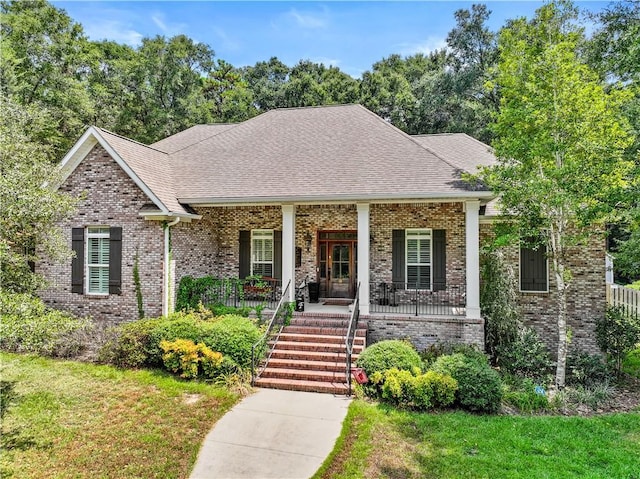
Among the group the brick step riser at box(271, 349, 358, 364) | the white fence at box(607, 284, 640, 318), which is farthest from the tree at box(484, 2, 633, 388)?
the brick step riser at box(271, 349, 358, 364)

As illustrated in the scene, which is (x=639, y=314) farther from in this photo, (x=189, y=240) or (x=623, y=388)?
(x=189, y=240)

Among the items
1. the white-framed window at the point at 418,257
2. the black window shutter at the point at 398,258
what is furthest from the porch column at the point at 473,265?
the black window shutter at the point at 398,258

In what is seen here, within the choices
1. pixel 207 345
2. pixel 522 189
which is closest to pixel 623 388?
pixel 522 189

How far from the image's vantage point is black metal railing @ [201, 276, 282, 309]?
12.0 m

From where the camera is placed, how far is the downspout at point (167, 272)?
11.1m

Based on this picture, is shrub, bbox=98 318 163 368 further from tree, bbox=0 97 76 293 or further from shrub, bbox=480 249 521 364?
shrub, bbox=480 249 521 364

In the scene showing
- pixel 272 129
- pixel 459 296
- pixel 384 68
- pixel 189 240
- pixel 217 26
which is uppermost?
pixel 384 68

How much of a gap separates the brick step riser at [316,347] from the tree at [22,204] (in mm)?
5451

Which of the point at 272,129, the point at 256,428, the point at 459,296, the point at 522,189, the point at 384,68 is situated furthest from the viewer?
the point at 384,68

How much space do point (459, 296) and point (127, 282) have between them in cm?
1044

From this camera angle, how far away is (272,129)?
616 inches

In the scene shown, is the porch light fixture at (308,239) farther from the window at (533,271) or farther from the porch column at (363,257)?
the window at (533,271)

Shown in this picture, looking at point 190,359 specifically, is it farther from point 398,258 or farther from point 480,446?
point 398,258

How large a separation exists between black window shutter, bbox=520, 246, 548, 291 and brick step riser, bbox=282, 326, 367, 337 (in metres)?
5.68
